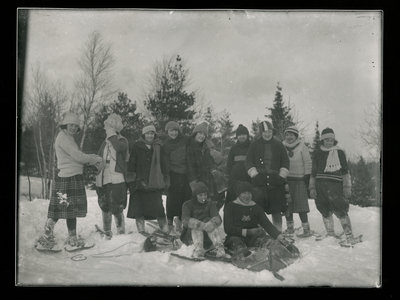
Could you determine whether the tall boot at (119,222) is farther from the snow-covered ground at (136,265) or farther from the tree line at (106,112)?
the tree line at (106,112)

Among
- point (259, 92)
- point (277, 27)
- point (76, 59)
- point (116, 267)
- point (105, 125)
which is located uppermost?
point (277, 27)

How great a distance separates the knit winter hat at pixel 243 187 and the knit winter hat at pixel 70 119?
6.12ft

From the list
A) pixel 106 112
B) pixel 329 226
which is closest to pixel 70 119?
pixel 106 112

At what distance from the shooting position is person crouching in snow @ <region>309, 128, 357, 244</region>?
4.75 meters

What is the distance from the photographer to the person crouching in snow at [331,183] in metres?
4.75

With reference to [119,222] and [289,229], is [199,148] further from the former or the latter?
[289,229]

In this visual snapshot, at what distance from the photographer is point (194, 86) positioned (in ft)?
15.6

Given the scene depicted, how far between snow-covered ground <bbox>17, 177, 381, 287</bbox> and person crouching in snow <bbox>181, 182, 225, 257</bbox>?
133mm

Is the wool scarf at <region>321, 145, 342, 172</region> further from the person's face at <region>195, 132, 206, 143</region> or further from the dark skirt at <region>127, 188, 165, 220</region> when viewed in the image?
the dark skirt at <region>127, 188, 165, 220</region>

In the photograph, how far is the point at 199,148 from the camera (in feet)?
15.6

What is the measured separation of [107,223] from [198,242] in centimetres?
101
